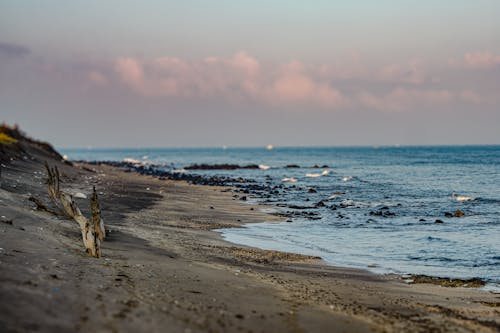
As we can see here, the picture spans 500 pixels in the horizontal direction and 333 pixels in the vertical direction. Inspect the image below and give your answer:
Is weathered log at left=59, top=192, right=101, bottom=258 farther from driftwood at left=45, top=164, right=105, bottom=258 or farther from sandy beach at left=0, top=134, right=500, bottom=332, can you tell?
sandy beach at left=0, top=134, right=500, bottom=332

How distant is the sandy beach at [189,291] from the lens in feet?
27.4

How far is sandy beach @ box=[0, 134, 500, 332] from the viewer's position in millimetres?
8344

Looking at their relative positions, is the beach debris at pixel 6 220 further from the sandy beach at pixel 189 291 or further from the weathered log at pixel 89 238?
the weathered log at pixel 89 238

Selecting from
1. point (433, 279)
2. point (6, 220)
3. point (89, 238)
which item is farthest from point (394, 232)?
point (6, 220)

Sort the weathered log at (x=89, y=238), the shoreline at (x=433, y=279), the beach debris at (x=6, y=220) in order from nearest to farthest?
Answer: the weathered log at (x=89, y=238), the shoreline at (x=433, y=279), the beach debris at (x=6, y=220)

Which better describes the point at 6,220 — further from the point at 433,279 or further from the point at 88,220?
the point at 433,279

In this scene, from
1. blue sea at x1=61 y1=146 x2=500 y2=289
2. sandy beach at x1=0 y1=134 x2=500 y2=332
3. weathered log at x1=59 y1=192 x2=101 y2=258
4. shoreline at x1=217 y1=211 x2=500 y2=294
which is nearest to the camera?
sandy beach at x1=0 y1=134 x2=500 y2=332

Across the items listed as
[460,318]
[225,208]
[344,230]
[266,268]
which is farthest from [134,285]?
[225,208]

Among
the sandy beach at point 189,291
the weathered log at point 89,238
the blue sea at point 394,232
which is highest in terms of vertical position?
the weathered log at point 89,238

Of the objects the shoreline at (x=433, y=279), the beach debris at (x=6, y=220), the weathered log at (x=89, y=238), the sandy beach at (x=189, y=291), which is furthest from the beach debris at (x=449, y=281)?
the beach debris at (x=6, y=220)

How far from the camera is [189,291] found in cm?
1094

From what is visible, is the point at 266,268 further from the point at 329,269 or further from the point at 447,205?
the point at 447,205

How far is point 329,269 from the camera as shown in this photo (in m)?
16.3

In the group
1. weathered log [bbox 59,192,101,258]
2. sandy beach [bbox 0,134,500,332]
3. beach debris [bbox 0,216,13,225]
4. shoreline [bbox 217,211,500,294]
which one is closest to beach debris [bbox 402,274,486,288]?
shoreline [bbox 217,211,500,294]
